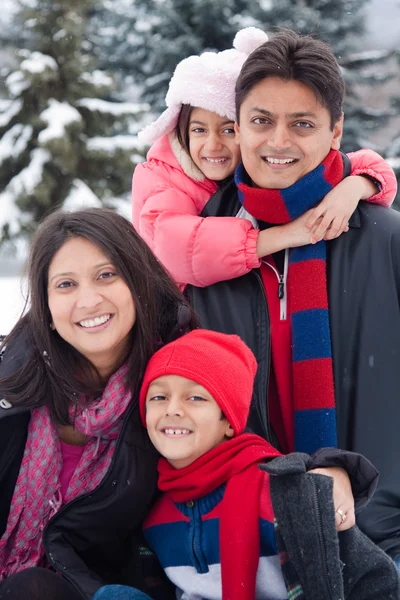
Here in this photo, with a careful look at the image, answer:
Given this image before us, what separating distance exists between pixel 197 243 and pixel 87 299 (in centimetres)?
53

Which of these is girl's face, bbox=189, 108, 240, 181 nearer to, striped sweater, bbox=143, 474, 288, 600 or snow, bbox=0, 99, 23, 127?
striped sweater, bbox=143, 474, 288, 600

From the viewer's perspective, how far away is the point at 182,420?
2.06 metres

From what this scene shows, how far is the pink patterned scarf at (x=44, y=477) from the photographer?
2.18 m

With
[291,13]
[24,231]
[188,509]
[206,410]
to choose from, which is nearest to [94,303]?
[206,410]

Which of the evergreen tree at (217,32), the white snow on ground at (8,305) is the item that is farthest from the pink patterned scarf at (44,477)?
the evergreen tree at (217,32)

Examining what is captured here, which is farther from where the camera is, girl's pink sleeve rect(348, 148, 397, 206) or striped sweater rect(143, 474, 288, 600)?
girl's pink sleeve rect(348, 148, 397, 206)

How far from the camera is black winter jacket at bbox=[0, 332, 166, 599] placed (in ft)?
6.87

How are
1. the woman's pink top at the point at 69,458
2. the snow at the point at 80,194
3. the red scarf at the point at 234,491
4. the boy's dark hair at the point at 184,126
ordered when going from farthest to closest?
the snow at the point at 80,194 → the boy's dark hair at the point at 184,126 → the woman's pink top at the point at 69,458 → the red scarf at the point at 234,491

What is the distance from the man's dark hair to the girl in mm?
248

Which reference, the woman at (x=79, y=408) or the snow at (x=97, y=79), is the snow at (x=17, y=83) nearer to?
the snow at (x=97, y=79)

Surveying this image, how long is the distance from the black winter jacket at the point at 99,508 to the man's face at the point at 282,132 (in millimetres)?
917

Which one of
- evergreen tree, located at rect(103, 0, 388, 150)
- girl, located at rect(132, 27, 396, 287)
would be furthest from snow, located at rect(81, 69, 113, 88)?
girl, located at rect(132, 27, 396, 287)

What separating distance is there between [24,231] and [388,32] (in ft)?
55.6

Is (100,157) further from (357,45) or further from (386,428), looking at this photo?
(386,428)
